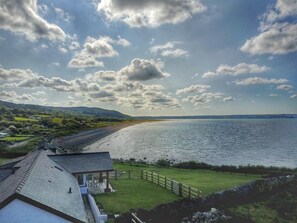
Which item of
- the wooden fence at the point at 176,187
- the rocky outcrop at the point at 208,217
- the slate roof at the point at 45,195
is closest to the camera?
the slate roof at the point at 45,195

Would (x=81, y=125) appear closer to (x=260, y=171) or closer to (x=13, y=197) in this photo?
(x=260, y=171)

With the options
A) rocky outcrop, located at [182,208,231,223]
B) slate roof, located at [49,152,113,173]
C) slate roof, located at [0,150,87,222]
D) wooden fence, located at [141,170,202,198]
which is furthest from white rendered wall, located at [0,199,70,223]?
slate roof, located at [49,152,113,173]

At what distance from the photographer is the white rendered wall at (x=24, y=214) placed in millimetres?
13930

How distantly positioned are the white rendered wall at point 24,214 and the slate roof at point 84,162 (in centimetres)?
1353

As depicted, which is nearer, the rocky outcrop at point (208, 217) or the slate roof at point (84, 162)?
the rocky outcrop at point (208, 217)

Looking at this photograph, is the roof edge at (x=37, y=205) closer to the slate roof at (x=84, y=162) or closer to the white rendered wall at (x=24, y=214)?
the white rendered wall at (x=24, y=214)

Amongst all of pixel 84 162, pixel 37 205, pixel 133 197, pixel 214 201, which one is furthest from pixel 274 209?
pixel 84 162

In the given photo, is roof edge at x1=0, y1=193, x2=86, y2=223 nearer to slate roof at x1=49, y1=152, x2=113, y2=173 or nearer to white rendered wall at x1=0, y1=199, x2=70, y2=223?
white rendered wall at x1=0, y1=199, x2=70, y2=223

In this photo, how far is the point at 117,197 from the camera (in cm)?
2716

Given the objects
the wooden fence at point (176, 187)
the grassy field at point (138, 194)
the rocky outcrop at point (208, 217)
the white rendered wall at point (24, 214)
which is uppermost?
the white rendered wall at point (24, 214)

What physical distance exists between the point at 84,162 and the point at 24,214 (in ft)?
52.2

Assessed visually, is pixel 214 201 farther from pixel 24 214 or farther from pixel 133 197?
pixel 24 214

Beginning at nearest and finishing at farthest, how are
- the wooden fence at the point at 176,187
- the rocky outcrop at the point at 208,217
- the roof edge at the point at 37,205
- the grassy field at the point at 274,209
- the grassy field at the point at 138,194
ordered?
1. the roof edge at the point at 37,205
2. the rocky outcrop at the point at 208,217
3. the grassy field at the point at 274,209
4. the grassy field at the point at 138,194
5. the wooden fence at the point at 176,187

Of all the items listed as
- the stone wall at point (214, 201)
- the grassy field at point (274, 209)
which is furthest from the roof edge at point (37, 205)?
the grassy field at point (274, 209)
